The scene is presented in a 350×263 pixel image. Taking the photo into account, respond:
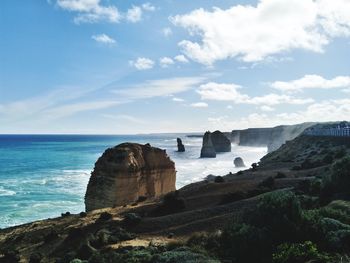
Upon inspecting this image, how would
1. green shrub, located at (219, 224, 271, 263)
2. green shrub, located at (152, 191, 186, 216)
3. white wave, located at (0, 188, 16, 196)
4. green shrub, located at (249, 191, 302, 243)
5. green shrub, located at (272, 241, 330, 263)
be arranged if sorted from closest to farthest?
green shrub, located at (272, 241, 330, 263) → green shrub, located at (219, 224, 271, 263) → green shrub, located at (249, 191, 302, 243) → green shrub, located at (152, 191, 186, 216) → white wave, located at (0, 188, 16, 196)

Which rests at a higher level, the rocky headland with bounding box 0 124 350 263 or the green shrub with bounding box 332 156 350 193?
the green shrub with bounding box 332 156 350 193

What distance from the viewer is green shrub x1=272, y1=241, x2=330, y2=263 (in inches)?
503

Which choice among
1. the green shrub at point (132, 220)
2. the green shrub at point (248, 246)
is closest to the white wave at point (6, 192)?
the green shrub at point (132, 220)

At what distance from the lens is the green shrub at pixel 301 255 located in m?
12.8

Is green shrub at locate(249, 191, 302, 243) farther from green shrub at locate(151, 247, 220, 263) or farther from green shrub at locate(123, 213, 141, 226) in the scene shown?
green shrub at locate(123, 213, 141, 226)

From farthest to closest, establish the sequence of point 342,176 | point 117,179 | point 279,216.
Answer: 1. point 117,179
2. point 342,176
3. point 279,216

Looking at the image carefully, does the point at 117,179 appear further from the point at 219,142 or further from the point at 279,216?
the point at 219,142

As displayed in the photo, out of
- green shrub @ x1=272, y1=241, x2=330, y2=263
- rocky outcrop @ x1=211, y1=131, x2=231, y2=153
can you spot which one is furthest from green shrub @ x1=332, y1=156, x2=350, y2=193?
rocky outcrop @ x1=211, y1=131, x2=231, y2=153

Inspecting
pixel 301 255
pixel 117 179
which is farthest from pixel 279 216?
pixel 117 179

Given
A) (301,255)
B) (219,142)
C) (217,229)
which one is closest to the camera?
(301,255)

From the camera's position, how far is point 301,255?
12.9 meters

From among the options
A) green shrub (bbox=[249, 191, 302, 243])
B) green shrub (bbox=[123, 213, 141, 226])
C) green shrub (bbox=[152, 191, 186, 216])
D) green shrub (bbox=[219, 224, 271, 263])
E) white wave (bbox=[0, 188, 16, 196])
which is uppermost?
green shrub (bbox=[249, 191, 302, 243])

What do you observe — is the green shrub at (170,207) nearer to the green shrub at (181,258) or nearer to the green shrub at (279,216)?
the green shrub at (279,216)

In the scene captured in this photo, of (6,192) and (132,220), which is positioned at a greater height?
(132,220)
